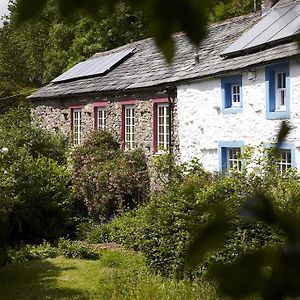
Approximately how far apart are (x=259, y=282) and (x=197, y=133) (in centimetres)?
1461

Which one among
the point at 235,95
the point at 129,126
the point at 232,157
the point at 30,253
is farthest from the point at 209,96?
the point at 30,253

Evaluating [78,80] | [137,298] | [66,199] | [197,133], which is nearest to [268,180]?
[137,298]

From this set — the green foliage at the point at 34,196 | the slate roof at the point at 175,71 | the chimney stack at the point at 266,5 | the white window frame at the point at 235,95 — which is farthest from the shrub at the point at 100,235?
the chimney stack at the point at 266,5

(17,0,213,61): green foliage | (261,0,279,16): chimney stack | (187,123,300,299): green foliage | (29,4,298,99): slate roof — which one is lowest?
(187,123,300,299): green foliage

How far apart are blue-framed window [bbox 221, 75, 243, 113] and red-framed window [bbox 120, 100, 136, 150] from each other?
4.45 metres

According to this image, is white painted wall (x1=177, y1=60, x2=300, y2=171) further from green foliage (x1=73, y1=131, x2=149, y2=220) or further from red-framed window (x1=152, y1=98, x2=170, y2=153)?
green foliage (x1=73, y1=131, x2=149, y2=220)

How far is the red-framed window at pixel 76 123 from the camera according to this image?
71.7ft

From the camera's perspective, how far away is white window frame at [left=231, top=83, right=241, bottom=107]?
14523 mm

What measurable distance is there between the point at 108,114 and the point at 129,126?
1.31 meters

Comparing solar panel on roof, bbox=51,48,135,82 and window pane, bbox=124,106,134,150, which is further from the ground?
solar panel on roof, bbox=51,48,135,82

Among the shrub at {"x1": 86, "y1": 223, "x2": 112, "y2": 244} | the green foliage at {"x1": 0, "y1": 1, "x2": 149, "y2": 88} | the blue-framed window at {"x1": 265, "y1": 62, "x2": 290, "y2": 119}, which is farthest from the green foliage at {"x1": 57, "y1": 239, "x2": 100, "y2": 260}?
the green foliage at {"x1": 0, "y1": 1, "x2": 149, "y2": 88}

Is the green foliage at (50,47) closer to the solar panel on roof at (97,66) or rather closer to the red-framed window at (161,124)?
the solar panel on roof at (97,66)

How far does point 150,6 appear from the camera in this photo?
3.87 feet

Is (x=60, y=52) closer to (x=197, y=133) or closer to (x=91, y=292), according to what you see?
(x=197, y=133)
